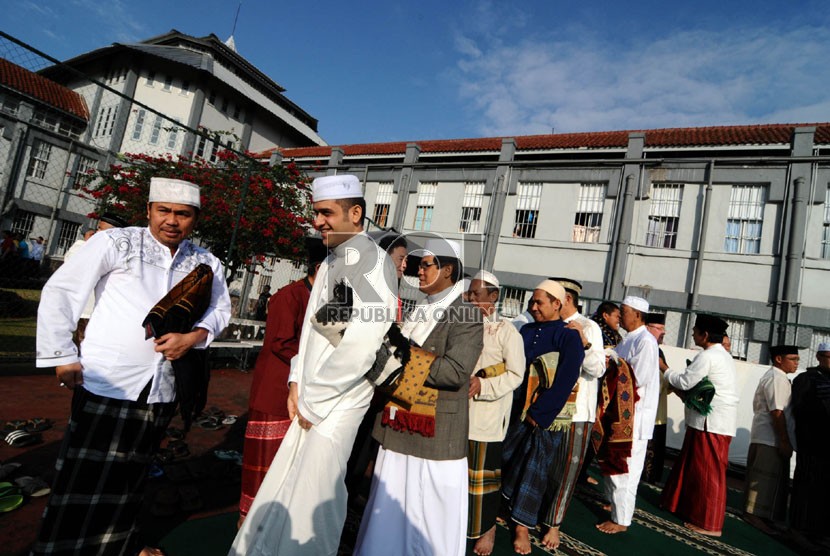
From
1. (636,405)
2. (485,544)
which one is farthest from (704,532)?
(485,544)

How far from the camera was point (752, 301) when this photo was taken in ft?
41.0

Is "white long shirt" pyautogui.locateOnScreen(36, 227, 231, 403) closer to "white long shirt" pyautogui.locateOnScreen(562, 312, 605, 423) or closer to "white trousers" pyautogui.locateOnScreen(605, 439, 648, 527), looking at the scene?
"white long shirt" pyautogui.locateOnScreen(562, 312, 605, 423)

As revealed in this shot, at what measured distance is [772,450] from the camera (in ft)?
16.1

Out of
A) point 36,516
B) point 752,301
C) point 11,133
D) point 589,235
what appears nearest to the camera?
point 36,516

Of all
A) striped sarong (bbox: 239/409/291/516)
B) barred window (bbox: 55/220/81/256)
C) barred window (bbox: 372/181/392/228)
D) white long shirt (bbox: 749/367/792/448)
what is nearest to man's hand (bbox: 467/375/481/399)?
striped sarong (bbox: 239/409/291/516)

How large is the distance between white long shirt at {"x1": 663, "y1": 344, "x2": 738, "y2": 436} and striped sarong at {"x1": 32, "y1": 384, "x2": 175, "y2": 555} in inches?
197

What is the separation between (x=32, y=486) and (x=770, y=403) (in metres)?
6.74

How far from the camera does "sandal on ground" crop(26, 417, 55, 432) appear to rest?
3.80m

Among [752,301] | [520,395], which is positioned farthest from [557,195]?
[520,395]

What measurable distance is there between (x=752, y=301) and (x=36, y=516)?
15416 millimetres

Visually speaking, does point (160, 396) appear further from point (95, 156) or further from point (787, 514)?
point (95, 156)

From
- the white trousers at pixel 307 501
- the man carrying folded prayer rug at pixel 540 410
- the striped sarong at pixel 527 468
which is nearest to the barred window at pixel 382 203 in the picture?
the man carrying folded prayer rug at pixel 540 410

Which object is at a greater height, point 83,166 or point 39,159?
point 83,166

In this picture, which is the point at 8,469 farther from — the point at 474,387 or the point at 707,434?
the point at 707,434
